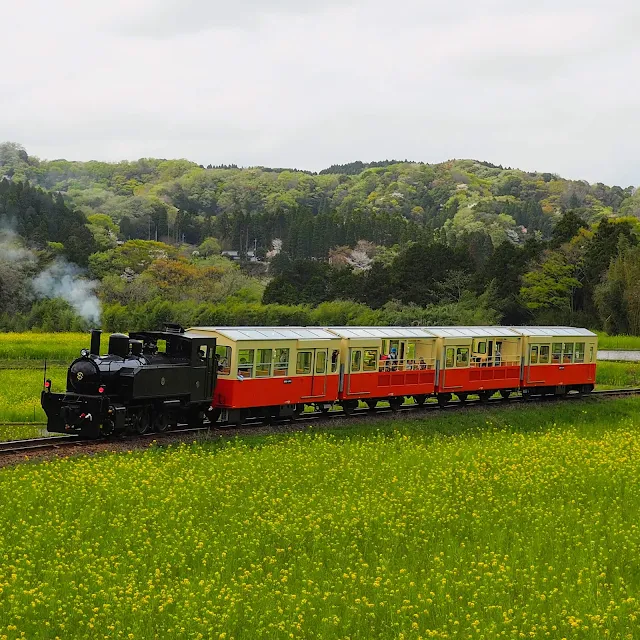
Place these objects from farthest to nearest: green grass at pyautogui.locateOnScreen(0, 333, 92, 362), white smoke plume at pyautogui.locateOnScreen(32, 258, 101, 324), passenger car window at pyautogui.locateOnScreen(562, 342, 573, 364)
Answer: white smoke plume at pyautogui.locateOnScreen(32, 258, 101, 324) → green grass at pyautogui.locateOnScreen(0, 333, 92, 362) → passenger car window at pyautogui.locateOnScreen(562, 342, 573, 364)

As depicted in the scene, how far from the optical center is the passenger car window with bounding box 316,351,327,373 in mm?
27688

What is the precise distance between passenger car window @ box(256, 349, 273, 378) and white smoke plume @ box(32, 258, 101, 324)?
28.4 meters

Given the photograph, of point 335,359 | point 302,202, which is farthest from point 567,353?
point 302,202

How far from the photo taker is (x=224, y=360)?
25.6 meters

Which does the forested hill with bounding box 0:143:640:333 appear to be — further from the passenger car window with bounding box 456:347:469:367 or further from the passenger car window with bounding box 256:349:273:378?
the passenger car window with bounding box 256:349:273:378

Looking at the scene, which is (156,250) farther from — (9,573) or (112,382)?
(9,573)

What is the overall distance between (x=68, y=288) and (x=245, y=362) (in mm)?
42072

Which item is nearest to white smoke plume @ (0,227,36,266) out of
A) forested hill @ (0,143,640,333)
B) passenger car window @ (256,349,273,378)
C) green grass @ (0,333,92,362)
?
forested hill @ (0,143,640,333)

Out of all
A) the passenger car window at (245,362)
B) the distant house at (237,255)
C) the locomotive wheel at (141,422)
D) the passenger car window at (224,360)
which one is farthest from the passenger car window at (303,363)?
the distant house at (237,255)

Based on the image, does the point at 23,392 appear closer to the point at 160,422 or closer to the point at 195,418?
the point at 195,418

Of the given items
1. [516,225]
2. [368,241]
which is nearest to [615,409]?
[368,241]

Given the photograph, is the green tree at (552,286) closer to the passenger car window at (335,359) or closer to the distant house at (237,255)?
the passenger car window at (335,359)

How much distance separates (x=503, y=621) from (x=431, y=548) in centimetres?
325

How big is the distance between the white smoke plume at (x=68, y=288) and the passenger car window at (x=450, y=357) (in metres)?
26.4
